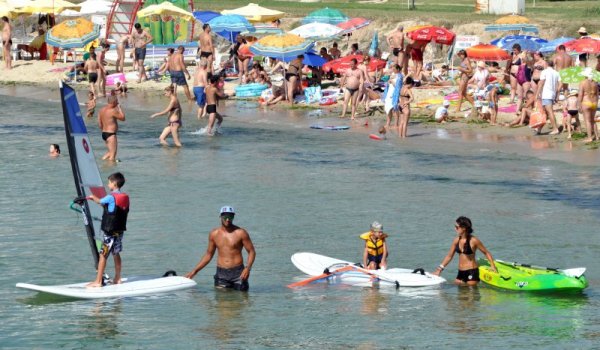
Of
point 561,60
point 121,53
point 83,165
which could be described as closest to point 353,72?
point 561,60

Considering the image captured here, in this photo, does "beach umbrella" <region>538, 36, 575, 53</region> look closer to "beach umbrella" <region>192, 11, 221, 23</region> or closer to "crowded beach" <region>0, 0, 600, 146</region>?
"crowded beach" <region>0, 0, 600, 146</region>

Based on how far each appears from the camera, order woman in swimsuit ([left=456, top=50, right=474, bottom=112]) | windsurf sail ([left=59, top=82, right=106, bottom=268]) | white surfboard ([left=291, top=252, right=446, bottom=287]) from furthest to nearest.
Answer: woman in swimsuit ([left=456, top=50, right=474, bottom=112])
white surfboard ([left=291, top=252, right=446, bottom=287])
windsurf sail ([left=59, top=82, right=106, bottom=268])

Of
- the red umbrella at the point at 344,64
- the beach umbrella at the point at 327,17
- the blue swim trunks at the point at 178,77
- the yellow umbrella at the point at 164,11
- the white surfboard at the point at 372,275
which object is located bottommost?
the white surfboard at the point at 372,275

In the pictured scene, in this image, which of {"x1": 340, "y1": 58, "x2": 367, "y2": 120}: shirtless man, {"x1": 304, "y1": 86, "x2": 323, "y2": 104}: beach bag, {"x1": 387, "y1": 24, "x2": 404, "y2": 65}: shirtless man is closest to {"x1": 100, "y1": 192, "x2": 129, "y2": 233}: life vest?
{"x1": 340, "y1": 58, "x2": 367, "y2": 120}: shirtless man

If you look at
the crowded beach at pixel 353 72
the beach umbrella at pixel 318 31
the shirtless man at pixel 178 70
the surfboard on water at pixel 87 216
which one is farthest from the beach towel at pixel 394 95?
Answer: the surfboard on water at pixel 87 216

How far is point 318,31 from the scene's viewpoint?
3788 centimetres

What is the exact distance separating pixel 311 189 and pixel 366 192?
108 centimetres

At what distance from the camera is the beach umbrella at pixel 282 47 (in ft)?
109

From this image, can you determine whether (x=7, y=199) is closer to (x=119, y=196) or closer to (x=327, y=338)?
(x=119, y=196)

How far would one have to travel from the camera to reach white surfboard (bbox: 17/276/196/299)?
1518 cm

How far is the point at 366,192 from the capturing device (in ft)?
75.5

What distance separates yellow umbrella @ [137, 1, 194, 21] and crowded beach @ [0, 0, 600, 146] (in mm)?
142

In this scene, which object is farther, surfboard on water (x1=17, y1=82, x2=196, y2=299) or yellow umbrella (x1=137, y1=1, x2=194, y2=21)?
yellow umbrella (x1=137, y1=1, x2=194, y2=21)

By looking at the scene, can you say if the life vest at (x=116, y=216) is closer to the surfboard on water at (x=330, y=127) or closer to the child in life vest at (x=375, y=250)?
the child in life vest at (x=375, y=250)
